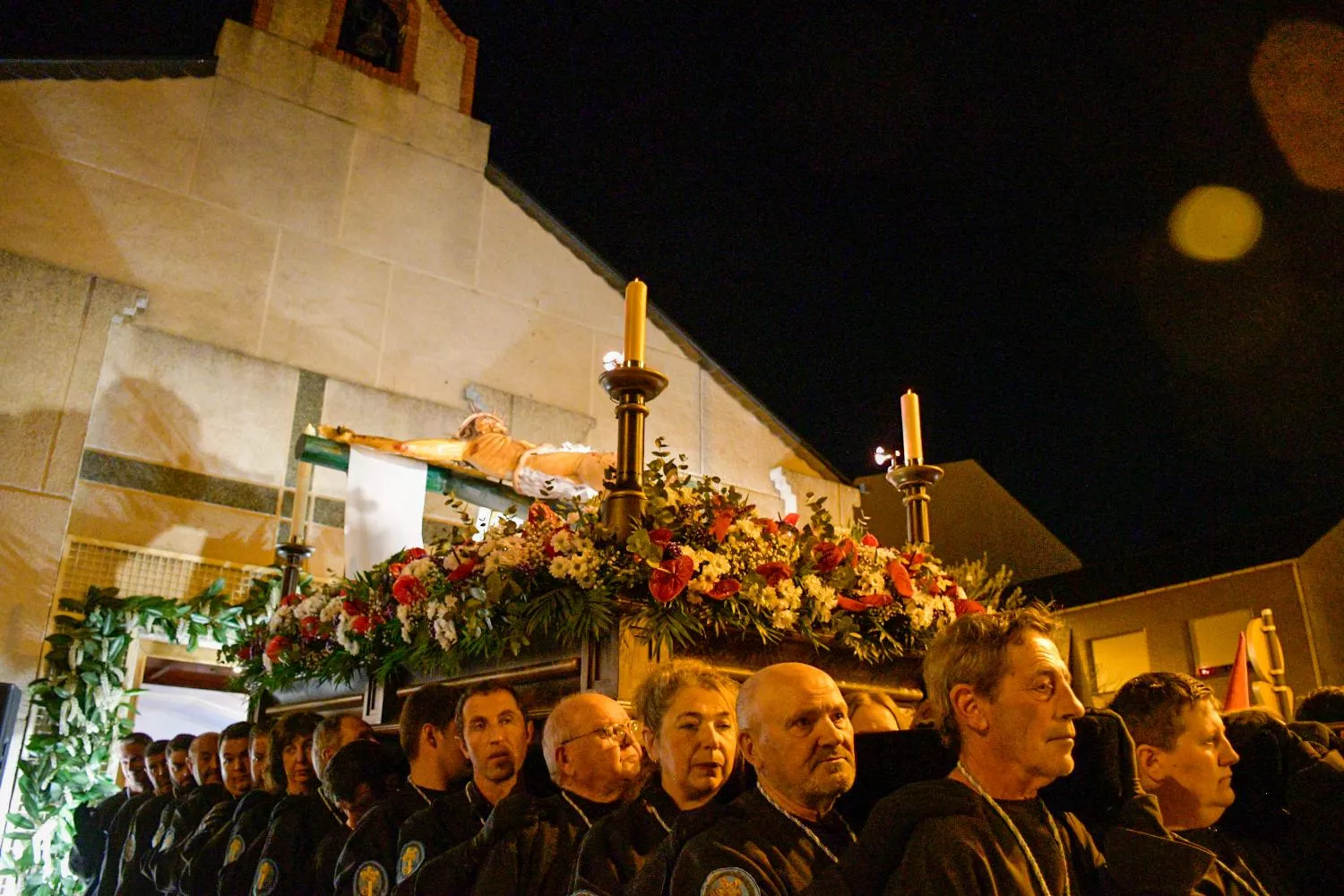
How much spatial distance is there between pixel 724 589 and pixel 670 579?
0.63 feet

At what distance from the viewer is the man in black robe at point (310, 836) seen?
3.75 m

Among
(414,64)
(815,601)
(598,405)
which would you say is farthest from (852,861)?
(414,64)

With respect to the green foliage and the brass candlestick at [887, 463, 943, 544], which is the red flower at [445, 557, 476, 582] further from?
the brass candlestick at [887, 463, 943, 544]

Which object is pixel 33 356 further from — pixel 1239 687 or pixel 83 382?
pixel 1239 687

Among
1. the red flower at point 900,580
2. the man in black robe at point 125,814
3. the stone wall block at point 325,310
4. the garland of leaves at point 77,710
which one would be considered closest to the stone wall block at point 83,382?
the garland of leaves at point 77,710

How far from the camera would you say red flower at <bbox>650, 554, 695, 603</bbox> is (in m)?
3.17

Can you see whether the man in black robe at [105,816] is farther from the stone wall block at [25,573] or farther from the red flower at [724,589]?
the red flower at [724,589]

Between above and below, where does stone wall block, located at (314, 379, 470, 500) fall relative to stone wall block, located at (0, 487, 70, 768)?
above

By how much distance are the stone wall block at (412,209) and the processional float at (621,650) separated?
183 inches

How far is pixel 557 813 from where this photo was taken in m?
2.91

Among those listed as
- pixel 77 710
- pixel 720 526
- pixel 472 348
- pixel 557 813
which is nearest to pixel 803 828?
pixel 557 813

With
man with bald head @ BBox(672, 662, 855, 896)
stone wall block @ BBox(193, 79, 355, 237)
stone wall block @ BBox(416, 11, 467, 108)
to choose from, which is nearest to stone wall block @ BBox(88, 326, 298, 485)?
stone wall block @ BBox(193, 79, 355, 237)

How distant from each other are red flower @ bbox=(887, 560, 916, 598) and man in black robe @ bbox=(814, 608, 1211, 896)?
1.58m

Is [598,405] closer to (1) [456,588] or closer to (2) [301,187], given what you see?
(2) [301,187]
